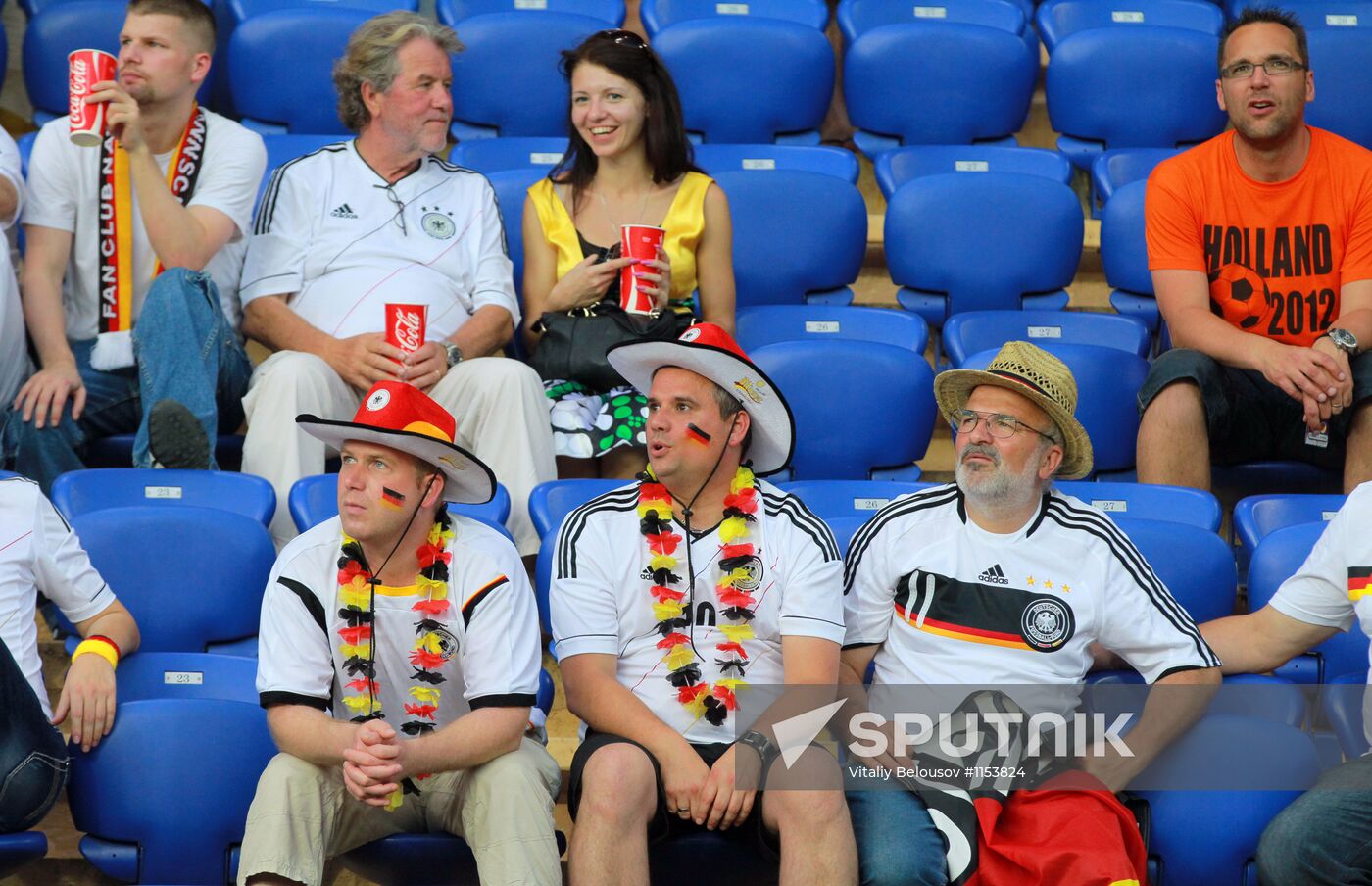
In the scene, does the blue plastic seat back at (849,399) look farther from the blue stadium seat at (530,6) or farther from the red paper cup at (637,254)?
the blue stadium seat at (530,6)

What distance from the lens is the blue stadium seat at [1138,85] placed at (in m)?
5.43

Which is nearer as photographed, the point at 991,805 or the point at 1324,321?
the point at 991,805

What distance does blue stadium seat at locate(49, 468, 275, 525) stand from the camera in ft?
11.2

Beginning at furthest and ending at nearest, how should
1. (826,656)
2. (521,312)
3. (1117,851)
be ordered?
(521,312) → (826,656) → (1117,851)

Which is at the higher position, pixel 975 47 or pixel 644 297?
pixel 975 47

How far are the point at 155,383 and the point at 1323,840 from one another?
257 centimetres

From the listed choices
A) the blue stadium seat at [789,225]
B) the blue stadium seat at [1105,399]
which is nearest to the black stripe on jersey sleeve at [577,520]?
the blue stadium seat at [1105,399]

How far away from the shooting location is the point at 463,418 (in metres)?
3.83

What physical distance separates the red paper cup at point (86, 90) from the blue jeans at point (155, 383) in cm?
39

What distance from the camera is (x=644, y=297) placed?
3.91 m

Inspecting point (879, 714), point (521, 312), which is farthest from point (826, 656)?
point (521, 312)

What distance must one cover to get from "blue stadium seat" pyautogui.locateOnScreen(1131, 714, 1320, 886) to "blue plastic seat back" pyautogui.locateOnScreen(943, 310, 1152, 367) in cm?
143

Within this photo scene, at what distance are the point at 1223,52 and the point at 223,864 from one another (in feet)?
10.4

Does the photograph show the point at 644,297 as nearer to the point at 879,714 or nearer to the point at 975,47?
the point at 879,714
